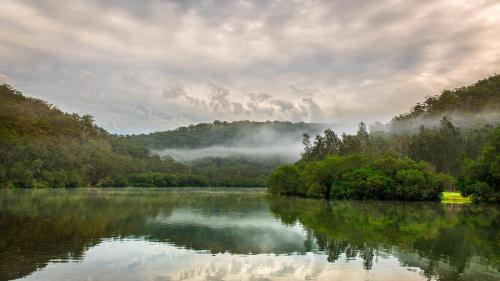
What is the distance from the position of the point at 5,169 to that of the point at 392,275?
13346cm

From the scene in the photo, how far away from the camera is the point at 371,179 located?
8800 centimetres

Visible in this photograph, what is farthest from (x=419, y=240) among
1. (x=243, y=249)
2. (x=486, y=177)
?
(x=486, y=177)

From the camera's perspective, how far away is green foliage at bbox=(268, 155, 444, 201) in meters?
87.3

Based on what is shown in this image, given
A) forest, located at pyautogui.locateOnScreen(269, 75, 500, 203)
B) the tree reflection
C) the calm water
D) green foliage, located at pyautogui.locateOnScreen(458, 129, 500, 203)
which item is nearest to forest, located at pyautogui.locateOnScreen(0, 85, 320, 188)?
forest, located at pyautogui.locateOnScreen(269, 75, 500, 203)

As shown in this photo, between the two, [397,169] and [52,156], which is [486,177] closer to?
[397,169]

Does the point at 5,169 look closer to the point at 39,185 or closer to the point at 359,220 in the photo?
the point at 39,185

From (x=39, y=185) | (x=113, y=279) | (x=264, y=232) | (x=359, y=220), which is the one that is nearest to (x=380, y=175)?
(x=359, y=220)

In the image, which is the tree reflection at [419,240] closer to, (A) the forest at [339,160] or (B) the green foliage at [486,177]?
(B) the green foliage at [486,177]

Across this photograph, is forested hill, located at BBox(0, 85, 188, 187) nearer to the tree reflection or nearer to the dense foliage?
the dense foliage

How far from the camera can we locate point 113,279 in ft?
65.2

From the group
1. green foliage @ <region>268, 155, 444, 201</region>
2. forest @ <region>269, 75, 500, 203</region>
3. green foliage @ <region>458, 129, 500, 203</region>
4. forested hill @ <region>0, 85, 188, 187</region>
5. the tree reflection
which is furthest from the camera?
forested hill @ <region>0, 85, 188, 187</region>

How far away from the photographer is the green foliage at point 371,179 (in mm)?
87312

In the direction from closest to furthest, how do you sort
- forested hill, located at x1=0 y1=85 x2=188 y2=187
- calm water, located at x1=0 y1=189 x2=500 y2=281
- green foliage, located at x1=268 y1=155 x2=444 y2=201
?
calm water, located at x1=0 y1=189 x2=500 y2=281 → green foliage, located at x1=268 y1=155 x2=444 y2=201 → forested hill, located at x1=0 y1=85 x2=188 y2=187

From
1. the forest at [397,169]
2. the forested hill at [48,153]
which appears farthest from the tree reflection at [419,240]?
the forested hill at [48,153]
